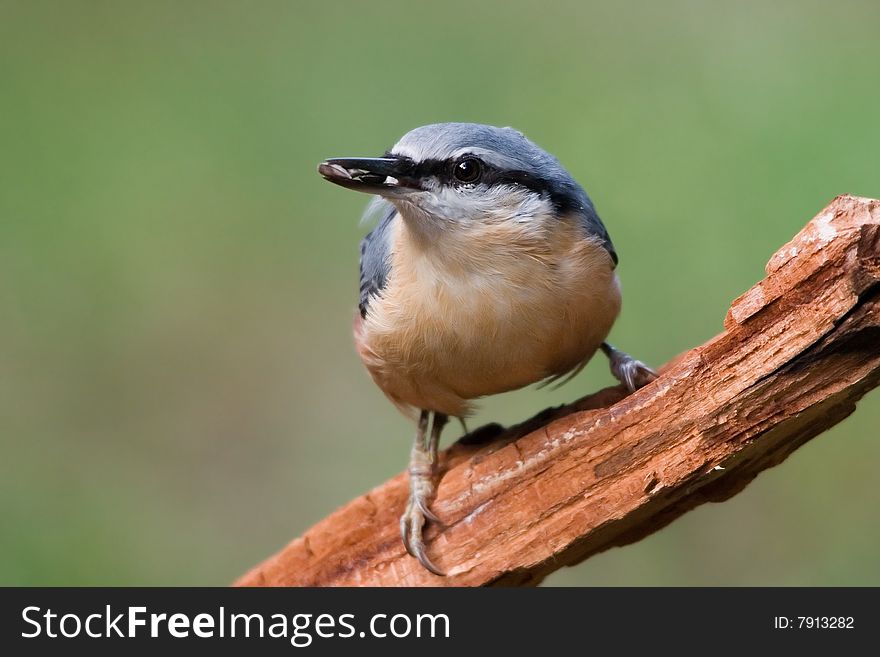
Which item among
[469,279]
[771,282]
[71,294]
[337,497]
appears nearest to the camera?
[771,282]

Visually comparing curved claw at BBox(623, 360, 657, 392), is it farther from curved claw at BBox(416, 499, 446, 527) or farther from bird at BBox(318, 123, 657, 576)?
curved claw at BBox(416, 499, 446, 527)

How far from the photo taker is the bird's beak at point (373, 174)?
81.0 inches

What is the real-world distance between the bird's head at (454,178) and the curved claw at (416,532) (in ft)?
2.60

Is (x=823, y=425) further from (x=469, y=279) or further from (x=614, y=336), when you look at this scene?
(x=614, y=336)

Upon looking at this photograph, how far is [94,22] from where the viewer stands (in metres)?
4.42

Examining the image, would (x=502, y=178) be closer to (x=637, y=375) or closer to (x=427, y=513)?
(x=637, y=375)

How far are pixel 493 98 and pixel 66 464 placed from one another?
2.47 meters

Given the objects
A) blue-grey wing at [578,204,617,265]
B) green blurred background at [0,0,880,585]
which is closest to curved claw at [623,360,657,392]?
blue-grey wing at [578,204,617,265]

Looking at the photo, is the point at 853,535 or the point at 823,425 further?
the point at 853,535

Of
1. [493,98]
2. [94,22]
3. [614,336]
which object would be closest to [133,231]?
[94,22]

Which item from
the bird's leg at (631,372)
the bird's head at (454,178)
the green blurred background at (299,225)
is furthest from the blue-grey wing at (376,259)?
the green blurred background at (299,225)

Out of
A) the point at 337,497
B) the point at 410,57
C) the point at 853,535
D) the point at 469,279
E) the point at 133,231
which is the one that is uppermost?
the point at 410,57

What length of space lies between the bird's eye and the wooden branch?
25.7 inches

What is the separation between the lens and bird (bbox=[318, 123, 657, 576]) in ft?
6.98
